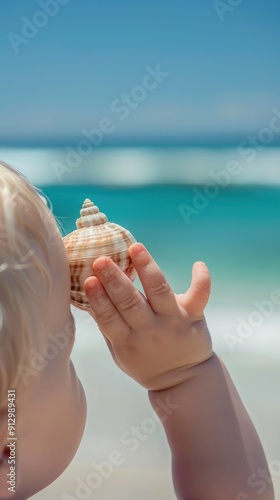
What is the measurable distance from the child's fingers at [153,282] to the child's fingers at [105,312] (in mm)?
37

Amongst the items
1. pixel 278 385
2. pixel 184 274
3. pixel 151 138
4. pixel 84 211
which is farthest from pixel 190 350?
pixel 151 138

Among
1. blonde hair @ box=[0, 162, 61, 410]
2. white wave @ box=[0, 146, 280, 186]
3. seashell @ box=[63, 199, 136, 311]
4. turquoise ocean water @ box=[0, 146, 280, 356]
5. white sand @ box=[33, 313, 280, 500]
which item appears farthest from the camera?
white wave @ box=[0, 146, 280, 186]

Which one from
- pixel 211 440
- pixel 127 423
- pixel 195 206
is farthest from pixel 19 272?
pixel 195 206

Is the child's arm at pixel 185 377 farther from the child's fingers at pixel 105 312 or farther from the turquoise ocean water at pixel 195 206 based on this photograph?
the turquoise ocean water at pixel 195 206

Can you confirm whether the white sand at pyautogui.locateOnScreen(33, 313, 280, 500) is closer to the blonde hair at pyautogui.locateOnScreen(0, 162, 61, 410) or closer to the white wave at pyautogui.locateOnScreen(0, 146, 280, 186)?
the blonde hair at pyautogui.locateOnScreen(0, 162, 61, 410)

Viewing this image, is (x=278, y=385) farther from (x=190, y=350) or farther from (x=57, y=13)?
(x=57, y=13)

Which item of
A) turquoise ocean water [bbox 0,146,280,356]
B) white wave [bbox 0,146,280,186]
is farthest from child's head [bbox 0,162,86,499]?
white wave [bbox 0,146,280,186]

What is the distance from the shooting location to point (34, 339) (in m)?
0.64

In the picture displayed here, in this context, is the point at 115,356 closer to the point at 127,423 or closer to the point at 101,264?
the point at 101,264

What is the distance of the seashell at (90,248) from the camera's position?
2.35 ft

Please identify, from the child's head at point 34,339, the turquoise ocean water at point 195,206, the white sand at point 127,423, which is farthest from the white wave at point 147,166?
the child's head at point 34,339

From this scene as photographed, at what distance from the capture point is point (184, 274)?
237cm

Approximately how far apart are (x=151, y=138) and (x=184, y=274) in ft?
6.86

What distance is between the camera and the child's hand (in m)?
0.72
